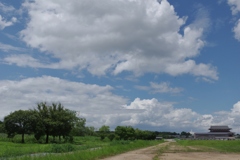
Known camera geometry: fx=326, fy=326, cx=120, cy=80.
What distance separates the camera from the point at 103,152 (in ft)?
99.9

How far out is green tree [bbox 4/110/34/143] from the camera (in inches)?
2235

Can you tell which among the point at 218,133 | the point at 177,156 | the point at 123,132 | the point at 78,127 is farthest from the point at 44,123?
the point at 218,133

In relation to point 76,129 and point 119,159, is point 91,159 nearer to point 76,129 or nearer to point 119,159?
point 119,159

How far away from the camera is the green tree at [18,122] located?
186ft

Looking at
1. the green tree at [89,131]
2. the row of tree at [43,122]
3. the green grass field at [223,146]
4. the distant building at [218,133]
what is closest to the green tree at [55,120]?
the row of tree at [43,122]

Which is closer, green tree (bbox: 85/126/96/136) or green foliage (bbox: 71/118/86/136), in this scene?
green foliage (bbox: 71/118/86/136)

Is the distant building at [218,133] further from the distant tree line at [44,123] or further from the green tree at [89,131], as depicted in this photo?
the distant tree line at [44,123]

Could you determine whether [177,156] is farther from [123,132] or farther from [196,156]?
[123,132]

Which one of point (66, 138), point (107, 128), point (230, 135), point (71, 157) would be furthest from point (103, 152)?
point (230, 135)

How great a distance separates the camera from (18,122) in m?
57.2

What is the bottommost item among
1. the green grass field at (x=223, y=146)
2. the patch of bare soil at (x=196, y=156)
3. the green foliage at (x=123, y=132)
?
the patch of bare soil at (x=196, y=156)

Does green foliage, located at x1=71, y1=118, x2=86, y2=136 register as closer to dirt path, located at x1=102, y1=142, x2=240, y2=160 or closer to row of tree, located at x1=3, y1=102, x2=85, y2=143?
row of tree, located at x1=3, y1=102, x2=85, y2=143

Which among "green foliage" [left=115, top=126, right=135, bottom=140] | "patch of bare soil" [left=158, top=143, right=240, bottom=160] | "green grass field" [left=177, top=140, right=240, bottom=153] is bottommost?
"patch of bare soil" [left=158, top=143, right=240, bottom=160]

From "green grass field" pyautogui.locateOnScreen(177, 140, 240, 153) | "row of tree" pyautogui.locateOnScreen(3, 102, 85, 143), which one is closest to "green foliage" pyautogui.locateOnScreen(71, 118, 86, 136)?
"row of tree" pyautogui.locateOnScreen(3, 102, 85, 143)
